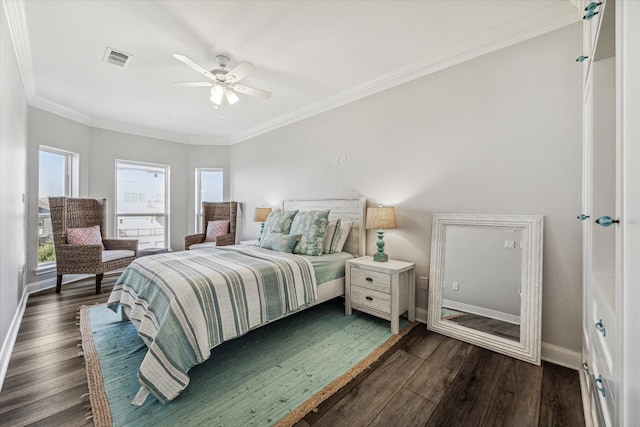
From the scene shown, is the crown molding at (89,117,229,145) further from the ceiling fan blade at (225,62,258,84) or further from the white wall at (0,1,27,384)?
the ceiling fan blade at (225,62,258,84)

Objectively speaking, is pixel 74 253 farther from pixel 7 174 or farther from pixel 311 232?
pixel 311 232

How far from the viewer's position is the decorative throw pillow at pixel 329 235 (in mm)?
3074

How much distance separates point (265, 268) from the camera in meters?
2.22

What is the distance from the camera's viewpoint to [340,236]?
10.4 feet

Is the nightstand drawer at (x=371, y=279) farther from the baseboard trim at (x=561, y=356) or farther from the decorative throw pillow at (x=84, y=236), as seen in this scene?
the decorative throw pillow at (x=84, y=236)

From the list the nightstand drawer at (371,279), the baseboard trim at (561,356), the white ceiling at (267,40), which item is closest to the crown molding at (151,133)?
the white ceiling at (267,40)

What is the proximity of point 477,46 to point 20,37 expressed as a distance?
397 centimetres

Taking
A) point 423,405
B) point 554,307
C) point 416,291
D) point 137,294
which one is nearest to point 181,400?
point 137,294

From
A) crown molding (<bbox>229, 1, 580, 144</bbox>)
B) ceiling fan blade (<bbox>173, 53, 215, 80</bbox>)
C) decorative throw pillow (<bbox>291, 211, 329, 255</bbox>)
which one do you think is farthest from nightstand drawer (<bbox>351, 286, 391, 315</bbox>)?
ceiling fan blade (<bbox>173, 53, 215, 80</bbox>)

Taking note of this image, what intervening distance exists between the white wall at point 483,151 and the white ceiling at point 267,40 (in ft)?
0.64

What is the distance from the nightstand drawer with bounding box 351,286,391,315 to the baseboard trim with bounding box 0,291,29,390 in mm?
2660

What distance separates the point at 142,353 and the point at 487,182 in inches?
127

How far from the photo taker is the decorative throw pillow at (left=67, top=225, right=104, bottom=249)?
3.59m

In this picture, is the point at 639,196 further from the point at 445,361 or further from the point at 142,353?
the point at 142,353
